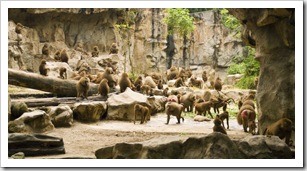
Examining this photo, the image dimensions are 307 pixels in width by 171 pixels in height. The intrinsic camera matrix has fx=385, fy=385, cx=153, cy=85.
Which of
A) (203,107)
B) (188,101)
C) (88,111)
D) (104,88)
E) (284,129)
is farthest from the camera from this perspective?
(188,101)

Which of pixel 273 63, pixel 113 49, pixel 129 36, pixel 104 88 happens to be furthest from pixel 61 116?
pixel 129 36

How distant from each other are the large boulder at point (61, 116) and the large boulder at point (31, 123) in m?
0.69

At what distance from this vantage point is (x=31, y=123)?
1048 cm

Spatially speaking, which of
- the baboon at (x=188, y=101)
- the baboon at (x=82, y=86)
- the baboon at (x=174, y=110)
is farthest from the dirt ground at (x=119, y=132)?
the baboon at (x=188, y=101)

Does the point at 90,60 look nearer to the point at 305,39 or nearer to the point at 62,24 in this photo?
the point at 62,24

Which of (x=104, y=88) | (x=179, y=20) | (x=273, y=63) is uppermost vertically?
(x=179, y=20)

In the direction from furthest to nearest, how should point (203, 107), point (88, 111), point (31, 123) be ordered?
point (203, 107) → point (88, 111) → point (31, 123)

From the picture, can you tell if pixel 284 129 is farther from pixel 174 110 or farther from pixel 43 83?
pixel 43 83

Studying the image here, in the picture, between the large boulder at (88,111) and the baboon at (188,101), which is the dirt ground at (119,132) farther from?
the baboon at (188,101)

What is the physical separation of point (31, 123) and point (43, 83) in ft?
13.3

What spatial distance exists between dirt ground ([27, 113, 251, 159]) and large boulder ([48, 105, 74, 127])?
25 cm

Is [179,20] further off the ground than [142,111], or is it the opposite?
[179,20]

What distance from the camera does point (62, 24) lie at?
31.3 m

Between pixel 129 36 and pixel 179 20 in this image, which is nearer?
pixel 129 36
